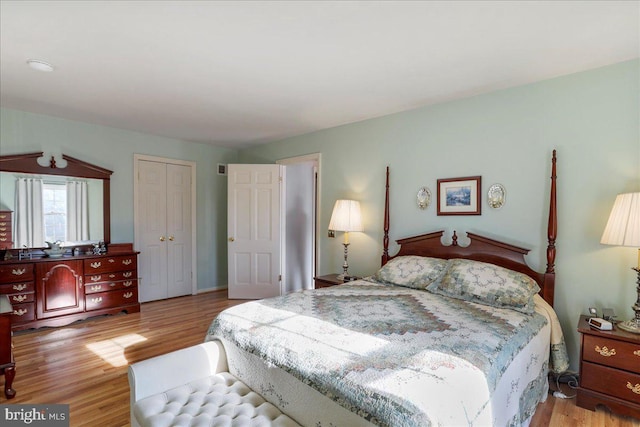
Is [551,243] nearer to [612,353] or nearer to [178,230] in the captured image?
[612,353]

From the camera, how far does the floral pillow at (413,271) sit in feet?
9.02

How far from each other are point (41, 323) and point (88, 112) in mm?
2275

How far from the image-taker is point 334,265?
160 inches

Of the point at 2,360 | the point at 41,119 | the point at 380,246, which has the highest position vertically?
the point at 41,119

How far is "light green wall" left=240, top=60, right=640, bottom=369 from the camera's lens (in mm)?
2260

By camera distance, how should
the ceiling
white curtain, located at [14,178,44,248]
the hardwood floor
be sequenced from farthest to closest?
1. white curtain, located at [14,178,44,248]
2. the hardwood floor
3. the ceiling

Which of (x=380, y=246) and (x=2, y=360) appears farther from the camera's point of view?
(x=380, y=246)

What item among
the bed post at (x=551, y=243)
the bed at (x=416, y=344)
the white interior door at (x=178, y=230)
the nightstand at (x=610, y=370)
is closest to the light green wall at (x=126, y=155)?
the white interior door at (x=178, y=230)

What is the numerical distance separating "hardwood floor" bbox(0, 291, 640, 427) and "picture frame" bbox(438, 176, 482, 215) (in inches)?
59.8

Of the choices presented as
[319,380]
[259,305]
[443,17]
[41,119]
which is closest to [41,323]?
[41,119]

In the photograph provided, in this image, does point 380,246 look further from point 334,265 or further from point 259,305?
point 259,305

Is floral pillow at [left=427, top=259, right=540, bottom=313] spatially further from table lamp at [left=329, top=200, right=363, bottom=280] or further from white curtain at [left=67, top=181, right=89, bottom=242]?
white curtain at [left=67, top=181, right=89, bottom=242]

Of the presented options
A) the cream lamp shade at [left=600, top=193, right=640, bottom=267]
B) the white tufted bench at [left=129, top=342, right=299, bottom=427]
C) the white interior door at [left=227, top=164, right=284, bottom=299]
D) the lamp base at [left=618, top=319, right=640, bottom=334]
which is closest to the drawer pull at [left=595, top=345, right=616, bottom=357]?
the lamp base at [left=618, top=319, right=640, bottom=334]

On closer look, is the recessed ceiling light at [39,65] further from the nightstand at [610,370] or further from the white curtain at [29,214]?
the nightstand at [610,370]
